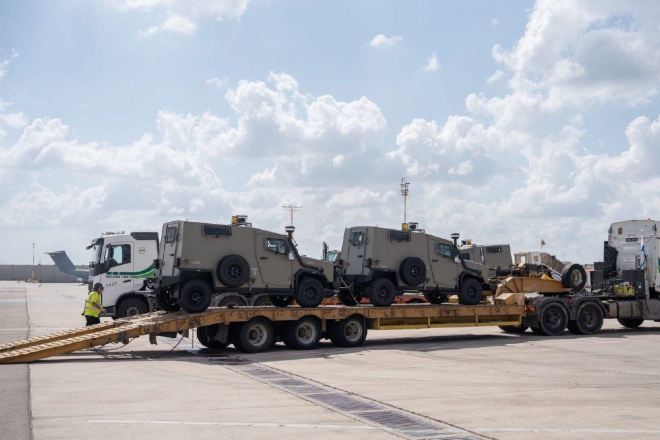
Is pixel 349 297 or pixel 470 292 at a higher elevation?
pixel 470 292

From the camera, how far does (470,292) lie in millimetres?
22297

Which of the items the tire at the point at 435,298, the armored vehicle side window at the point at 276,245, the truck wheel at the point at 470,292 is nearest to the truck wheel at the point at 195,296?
the armored vehicle side window at the point at 276,245

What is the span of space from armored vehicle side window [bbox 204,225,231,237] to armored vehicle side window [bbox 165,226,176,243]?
78 centimetres

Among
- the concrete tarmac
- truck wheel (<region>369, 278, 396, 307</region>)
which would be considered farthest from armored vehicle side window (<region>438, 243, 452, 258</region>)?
the concrete tarmac

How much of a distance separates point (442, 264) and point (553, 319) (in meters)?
4.10

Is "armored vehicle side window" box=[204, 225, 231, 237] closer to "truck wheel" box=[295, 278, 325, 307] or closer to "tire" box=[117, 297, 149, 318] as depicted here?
"truck wheel" box=[295, 278, 325, 307]

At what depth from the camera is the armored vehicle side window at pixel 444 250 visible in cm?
2180

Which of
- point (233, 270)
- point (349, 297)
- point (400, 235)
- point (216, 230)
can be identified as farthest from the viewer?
point (349, 297)

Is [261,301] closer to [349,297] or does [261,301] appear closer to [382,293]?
[349,297]

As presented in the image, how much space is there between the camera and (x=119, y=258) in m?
25.6

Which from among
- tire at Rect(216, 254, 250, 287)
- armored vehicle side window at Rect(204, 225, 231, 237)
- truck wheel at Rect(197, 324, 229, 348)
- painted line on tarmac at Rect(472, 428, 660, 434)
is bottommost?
painted line on tarmac at Rect(472, 428, 660, 434)

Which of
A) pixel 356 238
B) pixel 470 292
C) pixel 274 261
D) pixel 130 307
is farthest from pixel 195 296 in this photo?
pixel 470 292

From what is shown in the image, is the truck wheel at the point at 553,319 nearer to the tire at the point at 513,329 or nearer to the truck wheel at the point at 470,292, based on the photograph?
the tire at the point at 513,329

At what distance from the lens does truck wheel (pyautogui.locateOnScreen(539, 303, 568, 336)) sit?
2264 centimetres
